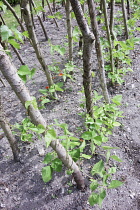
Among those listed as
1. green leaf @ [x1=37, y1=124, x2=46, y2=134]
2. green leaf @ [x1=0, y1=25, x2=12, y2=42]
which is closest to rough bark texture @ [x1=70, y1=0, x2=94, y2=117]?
green leaf @ [x1=0, y1=25, x2=12, y2=42]

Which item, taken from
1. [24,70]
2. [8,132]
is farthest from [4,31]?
[8,132]

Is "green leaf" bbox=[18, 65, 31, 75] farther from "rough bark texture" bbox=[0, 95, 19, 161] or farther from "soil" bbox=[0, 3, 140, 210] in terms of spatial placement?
"soil" bbox=[0, 3, 140, 210]

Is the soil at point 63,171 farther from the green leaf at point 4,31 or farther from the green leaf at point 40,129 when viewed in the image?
the green leaf at point 4,31

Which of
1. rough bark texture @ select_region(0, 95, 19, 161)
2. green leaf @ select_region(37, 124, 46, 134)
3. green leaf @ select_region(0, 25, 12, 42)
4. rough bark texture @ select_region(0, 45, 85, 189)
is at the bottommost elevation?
rough bark texture @ select_region(0, 95, 19, 161)

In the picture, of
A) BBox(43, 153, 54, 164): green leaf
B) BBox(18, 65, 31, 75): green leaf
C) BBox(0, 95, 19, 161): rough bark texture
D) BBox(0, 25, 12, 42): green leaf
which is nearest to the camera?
BBox(0, 25, 12, 42): green leaf

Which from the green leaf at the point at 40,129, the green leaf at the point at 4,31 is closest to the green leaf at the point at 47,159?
the green leaf at the point at 40,129

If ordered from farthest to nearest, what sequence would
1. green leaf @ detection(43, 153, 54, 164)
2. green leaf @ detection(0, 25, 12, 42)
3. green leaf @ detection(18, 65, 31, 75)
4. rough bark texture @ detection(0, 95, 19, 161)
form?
rough bark texture @ detection(0, 95, 19, 161) → green leaf @ detection(43, 153, 54, 164) → green leaf @ detection(18, 65, 31, 75) → green leaf @ detection(0, 25, 12, 42)

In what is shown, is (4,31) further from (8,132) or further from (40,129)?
(8,132)

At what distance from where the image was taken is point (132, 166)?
5.90 ft

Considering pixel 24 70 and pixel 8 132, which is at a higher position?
pixel 24 70

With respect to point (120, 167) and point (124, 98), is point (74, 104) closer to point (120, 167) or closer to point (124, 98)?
point (124, 98)

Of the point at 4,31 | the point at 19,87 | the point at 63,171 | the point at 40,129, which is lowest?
the point at 63,171

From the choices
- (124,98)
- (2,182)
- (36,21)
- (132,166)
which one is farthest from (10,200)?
(36,21)

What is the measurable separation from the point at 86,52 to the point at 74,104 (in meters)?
1.42
